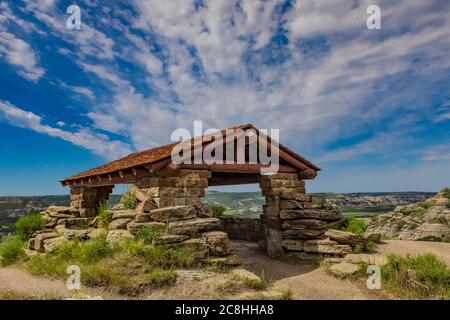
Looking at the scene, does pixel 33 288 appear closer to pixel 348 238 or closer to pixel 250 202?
pixel 348 238

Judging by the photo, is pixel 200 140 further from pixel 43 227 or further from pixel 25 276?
pixel 43 227

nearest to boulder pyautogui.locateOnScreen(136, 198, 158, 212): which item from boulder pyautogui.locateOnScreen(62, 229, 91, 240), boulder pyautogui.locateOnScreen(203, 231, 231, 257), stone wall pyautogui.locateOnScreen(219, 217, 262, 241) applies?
boulder pyautogui.locateOnScreen(203, 231, 231, 257)

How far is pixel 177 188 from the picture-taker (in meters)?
8.67

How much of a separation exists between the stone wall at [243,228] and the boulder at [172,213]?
6839 mm

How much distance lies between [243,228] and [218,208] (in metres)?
2.47

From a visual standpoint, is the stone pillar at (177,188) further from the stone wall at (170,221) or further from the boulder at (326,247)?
the boulder at (326,247)

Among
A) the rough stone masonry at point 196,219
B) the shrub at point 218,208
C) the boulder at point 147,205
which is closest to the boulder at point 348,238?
the rough stone masonry at point 196,219

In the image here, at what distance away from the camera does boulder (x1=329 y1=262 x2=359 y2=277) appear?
805cm

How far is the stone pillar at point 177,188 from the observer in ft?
27.6

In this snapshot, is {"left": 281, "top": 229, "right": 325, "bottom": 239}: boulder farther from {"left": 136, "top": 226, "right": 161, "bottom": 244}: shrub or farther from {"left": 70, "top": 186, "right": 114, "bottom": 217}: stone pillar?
{"left": 70, "top": 186, "right": 114, "bottom": 217}: stone pillar

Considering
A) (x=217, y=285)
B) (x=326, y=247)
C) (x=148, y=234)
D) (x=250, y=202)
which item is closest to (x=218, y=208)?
(x=326, y=247)
